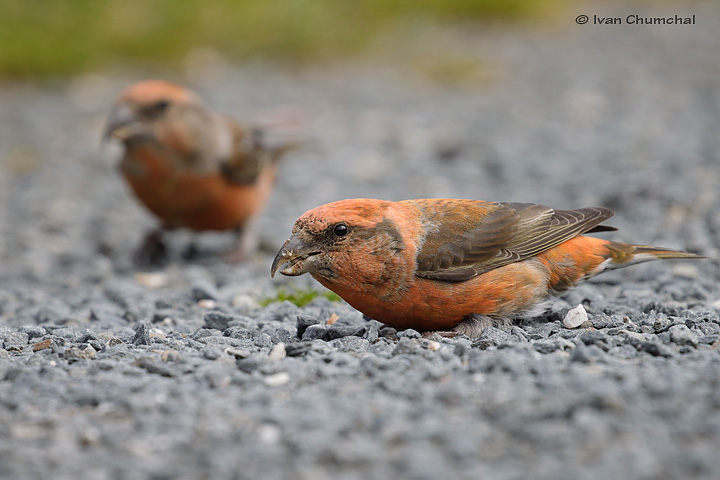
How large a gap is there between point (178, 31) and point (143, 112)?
20.4ft

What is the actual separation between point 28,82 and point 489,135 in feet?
20.5

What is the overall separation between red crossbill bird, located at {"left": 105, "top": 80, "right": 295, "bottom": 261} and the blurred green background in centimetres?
540

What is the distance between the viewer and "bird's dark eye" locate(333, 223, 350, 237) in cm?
→ 397

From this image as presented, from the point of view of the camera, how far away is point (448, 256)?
4.12 m

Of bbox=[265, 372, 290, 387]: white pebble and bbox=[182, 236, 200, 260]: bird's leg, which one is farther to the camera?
bbox=[182, 236, 200, 260]: bird's leg

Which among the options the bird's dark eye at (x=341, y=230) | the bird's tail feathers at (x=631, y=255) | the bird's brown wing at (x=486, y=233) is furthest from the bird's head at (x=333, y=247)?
the bird's tail feathers at (x=631, y=255)

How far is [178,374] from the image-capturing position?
134 inches

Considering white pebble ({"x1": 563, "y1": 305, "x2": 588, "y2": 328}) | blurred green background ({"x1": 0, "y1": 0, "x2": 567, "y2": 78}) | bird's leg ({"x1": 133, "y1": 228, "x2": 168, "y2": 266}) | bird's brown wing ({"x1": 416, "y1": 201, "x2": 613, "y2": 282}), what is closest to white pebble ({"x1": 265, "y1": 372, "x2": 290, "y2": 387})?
bird's brown wing ({"x1": 416, "y1": 201, "x2": 613, "y2": 282})

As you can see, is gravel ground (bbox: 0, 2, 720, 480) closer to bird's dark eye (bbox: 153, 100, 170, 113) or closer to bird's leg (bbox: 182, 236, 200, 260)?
bird's leg (bbox: 182, 236, 200, 260)

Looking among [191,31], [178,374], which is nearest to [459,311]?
[178,374]

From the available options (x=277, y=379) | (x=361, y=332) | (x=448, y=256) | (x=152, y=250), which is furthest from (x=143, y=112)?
(x=277, y=379)

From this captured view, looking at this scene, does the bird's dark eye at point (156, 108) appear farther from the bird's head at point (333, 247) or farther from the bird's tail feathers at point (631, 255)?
the bird's tail feathers at point (631, 255)

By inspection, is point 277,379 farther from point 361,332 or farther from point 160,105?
point 160,105

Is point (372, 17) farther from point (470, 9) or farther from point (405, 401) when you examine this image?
point (405, 401)
